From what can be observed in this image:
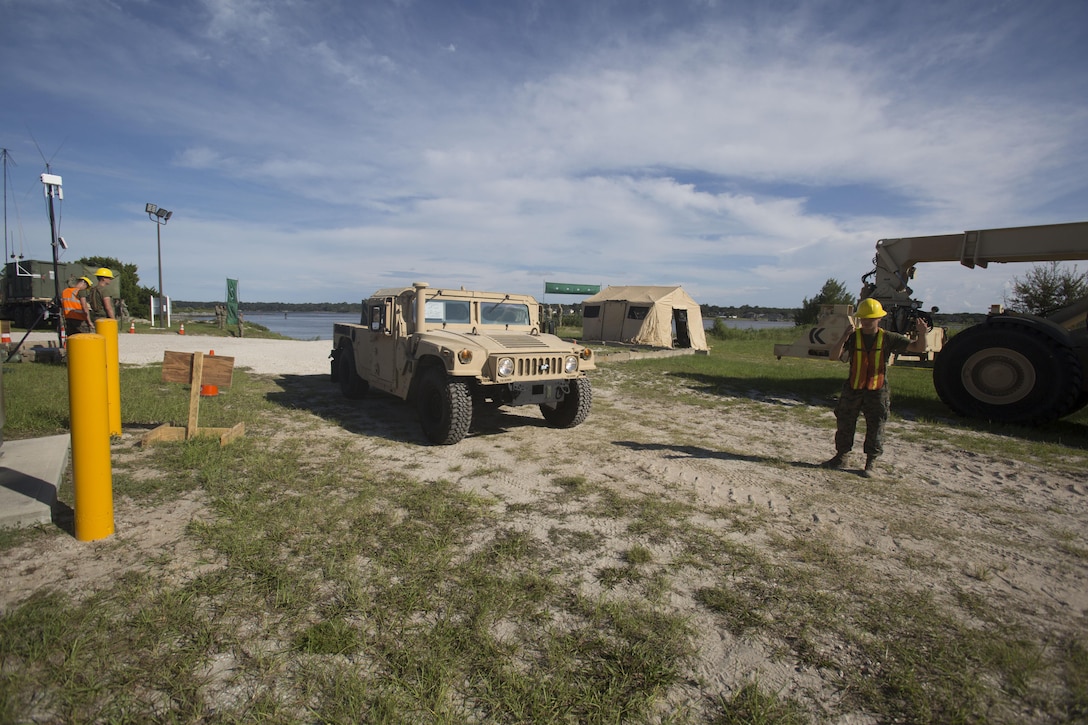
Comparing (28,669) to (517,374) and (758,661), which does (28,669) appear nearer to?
(758,661)

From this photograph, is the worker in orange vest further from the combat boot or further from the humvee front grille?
the combat boot

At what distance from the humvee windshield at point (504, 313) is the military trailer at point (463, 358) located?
0.01m

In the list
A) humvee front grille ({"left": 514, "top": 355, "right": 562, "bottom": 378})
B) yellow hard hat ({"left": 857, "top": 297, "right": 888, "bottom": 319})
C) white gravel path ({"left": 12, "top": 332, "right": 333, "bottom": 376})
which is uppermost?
yellow hard hat ({"left": 857, "top": 297, "right": 888, "bottom": 319})

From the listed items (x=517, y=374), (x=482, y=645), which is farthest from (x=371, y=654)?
(x=517, y=374)

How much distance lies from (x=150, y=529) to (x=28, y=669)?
1.46 metres

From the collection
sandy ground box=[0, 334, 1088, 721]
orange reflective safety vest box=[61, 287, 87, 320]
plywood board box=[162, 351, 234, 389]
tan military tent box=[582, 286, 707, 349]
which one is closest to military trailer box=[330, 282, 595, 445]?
sandy ground box=[0, 334, 1088, 721]

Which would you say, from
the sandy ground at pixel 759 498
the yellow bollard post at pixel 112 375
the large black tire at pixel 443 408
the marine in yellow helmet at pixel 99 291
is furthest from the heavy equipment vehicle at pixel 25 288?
the large black tire at pixel 443 408

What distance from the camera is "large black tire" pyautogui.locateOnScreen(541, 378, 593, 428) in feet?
21.9

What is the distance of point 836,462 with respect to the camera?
17.6 feet

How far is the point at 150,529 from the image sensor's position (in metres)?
3.50

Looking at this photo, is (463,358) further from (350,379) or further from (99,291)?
(99,291)

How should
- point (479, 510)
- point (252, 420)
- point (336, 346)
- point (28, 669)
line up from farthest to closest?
1. point (336, 346)
2. point (252, 420)
3. point (479, 510)
4. point (28, 669)

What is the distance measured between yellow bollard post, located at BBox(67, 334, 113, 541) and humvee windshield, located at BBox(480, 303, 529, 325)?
4.35 meters

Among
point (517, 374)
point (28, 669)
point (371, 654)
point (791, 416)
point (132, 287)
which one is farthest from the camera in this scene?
point (132, 287)
